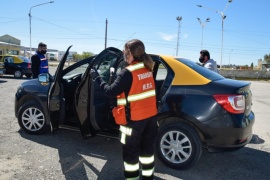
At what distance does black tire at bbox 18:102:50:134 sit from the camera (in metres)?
5.13

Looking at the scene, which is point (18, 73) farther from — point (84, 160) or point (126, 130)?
point (126, 130)

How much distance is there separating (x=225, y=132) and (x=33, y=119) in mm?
3470

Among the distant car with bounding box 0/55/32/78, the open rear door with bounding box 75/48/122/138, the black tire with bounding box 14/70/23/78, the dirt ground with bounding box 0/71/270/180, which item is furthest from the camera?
the black tire with bounding box 14/70/23/78

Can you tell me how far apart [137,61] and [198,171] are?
1.98 metres

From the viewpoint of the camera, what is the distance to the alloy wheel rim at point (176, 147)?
3.86m

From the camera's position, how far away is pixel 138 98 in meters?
2.97

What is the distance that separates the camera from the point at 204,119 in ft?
12.1

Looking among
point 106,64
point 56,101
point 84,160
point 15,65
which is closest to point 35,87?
point 56,101

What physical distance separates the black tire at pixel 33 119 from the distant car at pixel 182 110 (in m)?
0.64

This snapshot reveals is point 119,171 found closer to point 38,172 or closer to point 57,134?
point 38,172

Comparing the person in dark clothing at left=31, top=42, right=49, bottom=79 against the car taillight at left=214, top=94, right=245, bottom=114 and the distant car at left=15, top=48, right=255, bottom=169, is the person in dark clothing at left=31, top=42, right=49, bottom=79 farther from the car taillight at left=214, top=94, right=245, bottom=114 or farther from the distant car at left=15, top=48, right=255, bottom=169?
the car taillight at left=214, top=94, right=245, bottom=114

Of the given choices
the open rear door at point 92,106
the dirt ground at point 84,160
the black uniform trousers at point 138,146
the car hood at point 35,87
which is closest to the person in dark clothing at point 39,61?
the car hood at point 35,87

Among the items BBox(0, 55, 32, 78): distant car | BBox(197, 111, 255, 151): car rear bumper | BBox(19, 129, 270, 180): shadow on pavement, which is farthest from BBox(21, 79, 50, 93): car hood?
BBox(0, 55, 32, 78): distant car

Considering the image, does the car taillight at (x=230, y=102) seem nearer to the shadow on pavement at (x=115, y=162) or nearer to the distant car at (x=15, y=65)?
the shadow on pavement at (x=115, y=162)
